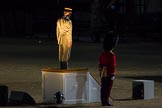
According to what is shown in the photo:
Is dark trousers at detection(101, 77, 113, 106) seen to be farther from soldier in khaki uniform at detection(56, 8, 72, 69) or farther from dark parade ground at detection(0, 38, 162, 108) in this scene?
soldier in khaki uniform at detection(56, 8, 72, 69)

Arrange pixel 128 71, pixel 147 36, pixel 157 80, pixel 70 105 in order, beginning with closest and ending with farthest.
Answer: pixel 70 105
pixel 157 80
pixel 128 71
pixel 147 36

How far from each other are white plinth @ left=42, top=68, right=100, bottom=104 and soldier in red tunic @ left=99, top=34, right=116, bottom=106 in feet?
1.92

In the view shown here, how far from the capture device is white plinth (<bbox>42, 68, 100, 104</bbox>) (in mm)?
15438

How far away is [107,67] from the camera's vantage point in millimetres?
15188

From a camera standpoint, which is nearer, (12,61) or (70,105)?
(70,105)

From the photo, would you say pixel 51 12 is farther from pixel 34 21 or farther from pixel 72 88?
pixel 72 88

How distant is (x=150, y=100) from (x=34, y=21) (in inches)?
2186

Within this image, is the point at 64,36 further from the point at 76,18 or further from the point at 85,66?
the point at 76,18

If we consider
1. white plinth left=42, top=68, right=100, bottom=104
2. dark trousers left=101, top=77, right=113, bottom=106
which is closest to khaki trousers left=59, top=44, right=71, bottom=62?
white plinth left=42, top=68, right=100, bottom=104

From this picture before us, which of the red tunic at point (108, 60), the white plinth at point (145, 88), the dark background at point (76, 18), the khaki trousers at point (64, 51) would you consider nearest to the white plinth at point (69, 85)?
the khaki trousers at point (64, 51)

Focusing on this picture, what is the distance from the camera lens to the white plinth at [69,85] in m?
15.4

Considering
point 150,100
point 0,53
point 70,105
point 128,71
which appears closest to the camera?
point 70,105

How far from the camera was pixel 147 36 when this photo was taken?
198 feet

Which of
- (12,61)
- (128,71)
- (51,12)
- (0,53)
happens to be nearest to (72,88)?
(128,71)
